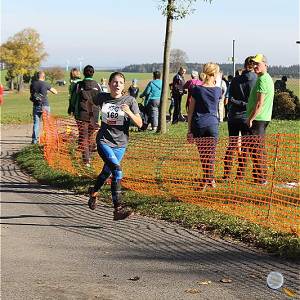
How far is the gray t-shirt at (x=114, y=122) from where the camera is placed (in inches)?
301

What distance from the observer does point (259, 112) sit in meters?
8.96

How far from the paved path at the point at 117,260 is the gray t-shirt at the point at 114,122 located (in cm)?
96

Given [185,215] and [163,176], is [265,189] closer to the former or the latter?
[185,215]

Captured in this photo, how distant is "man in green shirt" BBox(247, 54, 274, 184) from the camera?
8.22 meters

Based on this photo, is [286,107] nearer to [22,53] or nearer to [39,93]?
[39,93]

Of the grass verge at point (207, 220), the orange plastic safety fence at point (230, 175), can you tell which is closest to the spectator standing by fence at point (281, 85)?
the orange plastic safety fence at point (230, 175)

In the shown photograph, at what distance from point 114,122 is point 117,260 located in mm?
2279

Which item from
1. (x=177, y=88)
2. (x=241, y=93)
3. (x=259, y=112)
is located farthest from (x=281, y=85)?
(x=259, y=112)

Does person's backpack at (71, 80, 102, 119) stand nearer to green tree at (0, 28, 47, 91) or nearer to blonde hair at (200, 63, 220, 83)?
blonde hair at (200, 63, 220, 83)

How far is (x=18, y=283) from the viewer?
507 cm

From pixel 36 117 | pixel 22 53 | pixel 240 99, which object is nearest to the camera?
pixel 240 99

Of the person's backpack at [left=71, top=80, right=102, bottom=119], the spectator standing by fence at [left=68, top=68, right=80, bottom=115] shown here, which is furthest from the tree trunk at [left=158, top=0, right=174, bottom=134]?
the person's backpack at [left=71, top=80, right=102, bottom=119]

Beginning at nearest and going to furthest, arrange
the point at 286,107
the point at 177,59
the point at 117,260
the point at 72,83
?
the point at 117,260 → the point at 72,83 → the point at 286,107 → the point at 177,59

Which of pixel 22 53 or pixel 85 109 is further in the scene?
pixel 22 53
